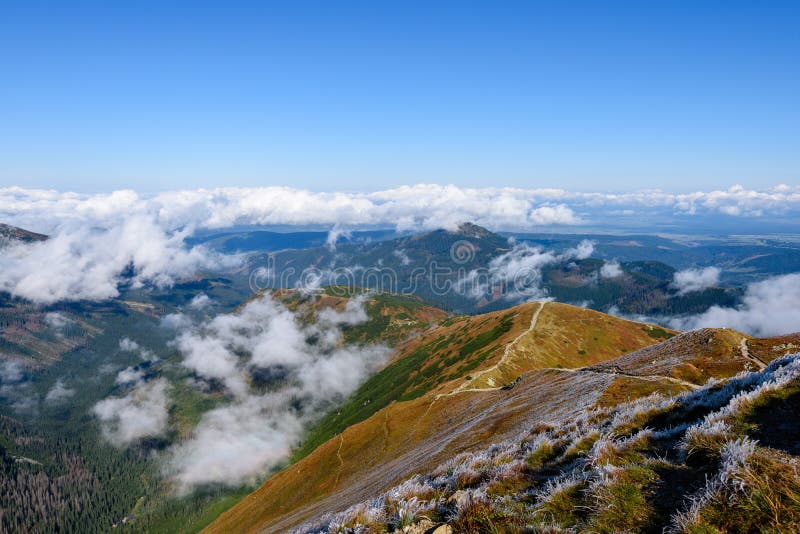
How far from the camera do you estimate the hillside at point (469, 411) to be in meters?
45.5

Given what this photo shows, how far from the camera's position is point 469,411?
75500 millimetres

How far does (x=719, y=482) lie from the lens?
8.05 meters

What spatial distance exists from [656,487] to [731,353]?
65773 millimetres

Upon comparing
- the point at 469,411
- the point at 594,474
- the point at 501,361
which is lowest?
the point at 501,361

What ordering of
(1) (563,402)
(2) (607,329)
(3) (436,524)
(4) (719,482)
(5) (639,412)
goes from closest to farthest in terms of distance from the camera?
(4) (719,482) < (3) (436,524) < (5) (639,412) < (1) (563,402) < (2) (607,329)

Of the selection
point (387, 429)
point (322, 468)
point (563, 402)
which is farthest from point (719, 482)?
point (322, 468)

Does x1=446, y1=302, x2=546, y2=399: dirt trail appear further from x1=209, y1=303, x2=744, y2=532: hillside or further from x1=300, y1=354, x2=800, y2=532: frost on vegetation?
x1=300, y1=354, x2=800, y2=532: frost on vegetation

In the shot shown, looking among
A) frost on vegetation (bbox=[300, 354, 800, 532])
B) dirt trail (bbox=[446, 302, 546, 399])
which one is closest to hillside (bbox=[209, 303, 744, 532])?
dirt trail (bbox=[446, 302, 546, 399])

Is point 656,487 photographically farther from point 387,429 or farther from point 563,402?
point 387,429

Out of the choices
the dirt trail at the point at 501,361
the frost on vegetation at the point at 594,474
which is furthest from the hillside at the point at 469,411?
the frost on vegetation at the point at 594,474

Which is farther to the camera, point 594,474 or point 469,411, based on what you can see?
point 469,411

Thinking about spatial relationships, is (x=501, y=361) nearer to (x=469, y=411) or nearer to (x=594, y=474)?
(x=469, y=411)

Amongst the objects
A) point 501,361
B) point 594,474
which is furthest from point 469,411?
point 594,474

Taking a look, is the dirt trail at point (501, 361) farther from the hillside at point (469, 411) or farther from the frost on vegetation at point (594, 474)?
the frost on vegetation at point (594, 474)
